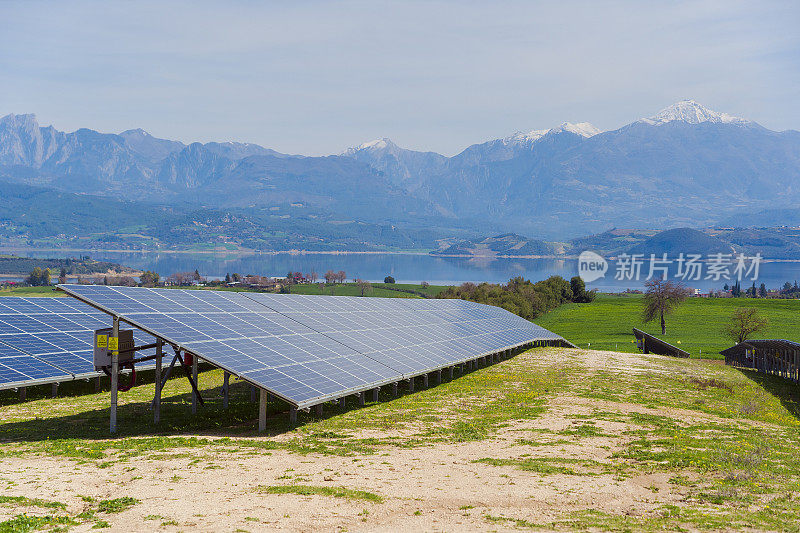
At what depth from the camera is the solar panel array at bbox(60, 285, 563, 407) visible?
88.6 feet

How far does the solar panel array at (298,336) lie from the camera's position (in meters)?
27.0

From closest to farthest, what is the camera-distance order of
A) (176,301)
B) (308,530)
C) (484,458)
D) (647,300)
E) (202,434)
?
(308,530)
(484,458)
(202,434)
(176,301)
(647,300)

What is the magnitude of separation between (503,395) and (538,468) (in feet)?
56.4

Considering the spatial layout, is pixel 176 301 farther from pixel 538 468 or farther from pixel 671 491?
pixel 671 491

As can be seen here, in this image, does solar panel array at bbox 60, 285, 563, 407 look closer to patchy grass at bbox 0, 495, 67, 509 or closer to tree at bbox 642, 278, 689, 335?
patchy grass at bbox 0, 495, 67, 509

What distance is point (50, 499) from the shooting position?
A: 676 inches

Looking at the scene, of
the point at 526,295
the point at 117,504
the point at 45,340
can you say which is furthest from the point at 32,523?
the point at 526,295

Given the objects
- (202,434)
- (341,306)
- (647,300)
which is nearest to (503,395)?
(341,306)

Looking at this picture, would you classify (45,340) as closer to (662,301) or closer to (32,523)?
(32,523)

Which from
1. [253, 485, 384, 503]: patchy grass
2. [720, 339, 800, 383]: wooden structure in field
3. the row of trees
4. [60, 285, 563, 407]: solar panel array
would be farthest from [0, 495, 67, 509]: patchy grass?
the row of trees

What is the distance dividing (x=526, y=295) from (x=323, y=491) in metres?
134

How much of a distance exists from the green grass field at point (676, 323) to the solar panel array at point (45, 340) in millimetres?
71160

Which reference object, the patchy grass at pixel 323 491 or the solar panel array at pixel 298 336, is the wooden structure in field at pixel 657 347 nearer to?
the solar panel array at pixel 298 336

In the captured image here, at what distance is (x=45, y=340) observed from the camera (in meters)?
40.7
